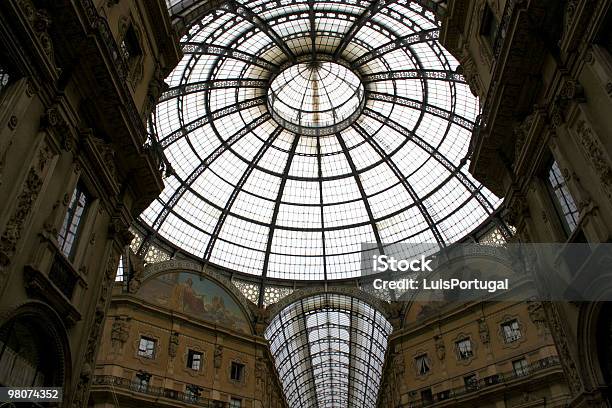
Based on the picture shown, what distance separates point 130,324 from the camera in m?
30.8

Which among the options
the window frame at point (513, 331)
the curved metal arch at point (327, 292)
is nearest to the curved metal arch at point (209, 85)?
the curved metal arch at point (327, 292)

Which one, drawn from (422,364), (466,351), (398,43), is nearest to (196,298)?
(422,364)

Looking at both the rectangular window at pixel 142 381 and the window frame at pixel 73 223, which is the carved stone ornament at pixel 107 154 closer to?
the window frame at pixel 73 223

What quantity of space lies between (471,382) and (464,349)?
2.27 metres

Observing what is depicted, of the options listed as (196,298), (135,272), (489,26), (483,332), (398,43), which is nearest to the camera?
(489,26)

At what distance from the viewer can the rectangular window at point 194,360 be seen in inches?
1271

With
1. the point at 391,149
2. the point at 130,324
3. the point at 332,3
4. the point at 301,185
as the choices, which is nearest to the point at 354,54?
the point at 332,3

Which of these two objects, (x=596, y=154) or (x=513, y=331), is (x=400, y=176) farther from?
(x=596, y=154)

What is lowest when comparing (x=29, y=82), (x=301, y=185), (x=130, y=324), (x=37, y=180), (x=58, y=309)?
(x=58, y=309)

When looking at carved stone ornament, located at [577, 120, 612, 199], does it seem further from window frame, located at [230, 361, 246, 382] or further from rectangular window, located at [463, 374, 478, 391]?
window frame, located at [230, 361, 246, 382]

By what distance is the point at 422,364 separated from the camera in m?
34.3

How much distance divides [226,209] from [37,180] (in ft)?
93.2

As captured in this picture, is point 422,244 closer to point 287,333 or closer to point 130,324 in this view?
point 287,333

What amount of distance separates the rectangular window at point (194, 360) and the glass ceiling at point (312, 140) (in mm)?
8384
